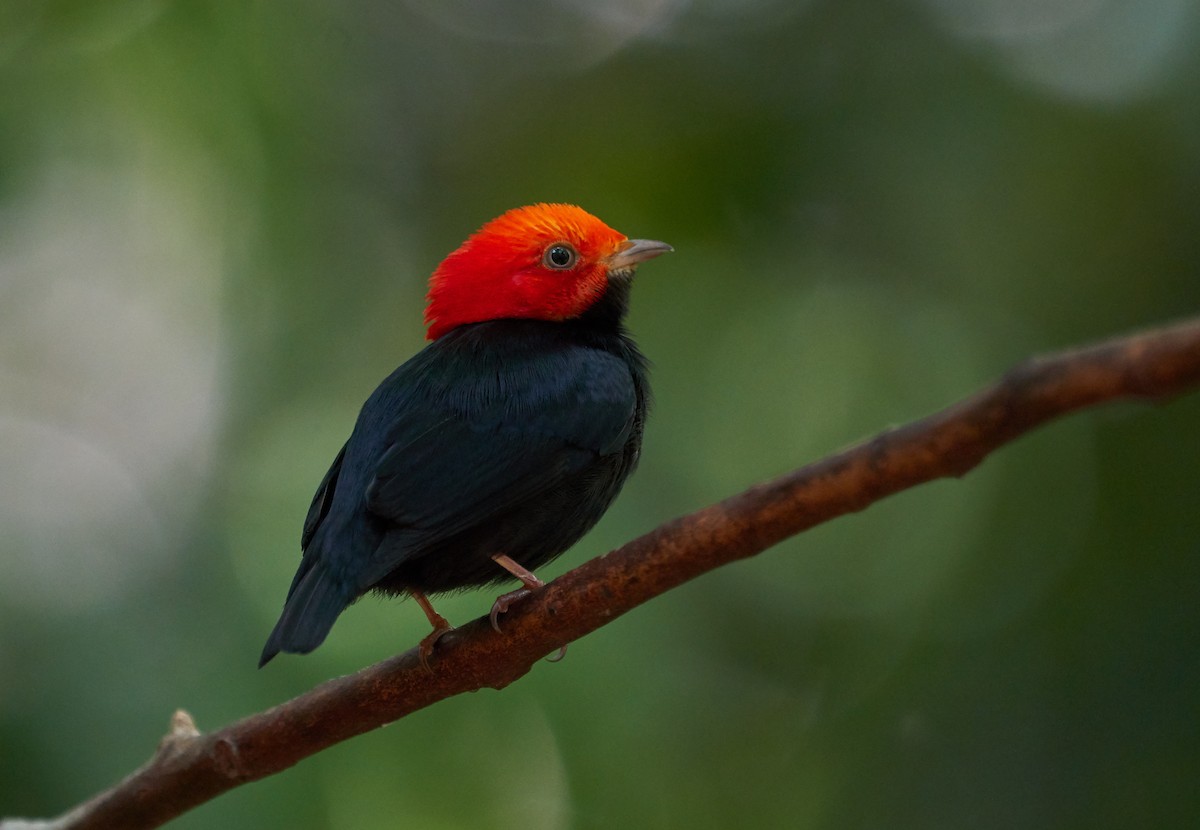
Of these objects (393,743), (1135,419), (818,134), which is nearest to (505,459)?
(393,743)

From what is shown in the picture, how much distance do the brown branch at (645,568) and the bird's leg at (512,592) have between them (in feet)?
0.16

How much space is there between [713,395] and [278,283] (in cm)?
234

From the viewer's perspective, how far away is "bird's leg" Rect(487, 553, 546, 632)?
10.6ft

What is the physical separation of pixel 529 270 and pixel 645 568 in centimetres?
211

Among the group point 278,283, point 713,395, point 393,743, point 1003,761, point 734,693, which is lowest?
point 1003,761

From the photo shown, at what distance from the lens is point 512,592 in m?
3.38

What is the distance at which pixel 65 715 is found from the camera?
471cm

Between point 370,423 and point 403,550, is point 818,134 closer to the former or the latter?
point 370,423

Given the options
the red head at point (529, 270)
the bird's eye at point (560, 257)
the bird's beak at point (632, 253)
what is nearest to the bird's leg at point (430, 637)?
the red head at point (529, 270)

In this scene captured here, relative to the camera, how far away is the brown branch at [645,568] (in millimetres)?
1968

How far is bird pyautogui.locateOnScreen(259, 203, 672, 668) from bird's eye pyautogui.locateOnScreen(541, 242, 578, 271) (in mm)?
39

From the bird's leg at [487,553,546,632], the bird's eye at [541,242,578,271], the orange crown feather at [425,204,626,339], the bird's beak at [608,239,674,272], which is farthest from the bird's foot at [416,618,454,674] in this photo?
the bird's beak at [608,239,674,272]

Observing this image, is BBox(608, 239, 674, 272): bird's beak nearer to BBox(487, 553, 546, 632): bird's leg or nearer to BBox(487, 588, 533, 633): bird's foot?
BBox(487, 553, 546, 632): bird's leg

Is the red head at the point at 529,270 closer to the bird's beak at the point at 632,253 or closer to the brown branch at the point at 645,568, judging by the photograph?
the bird's beak at the point at 632,253
